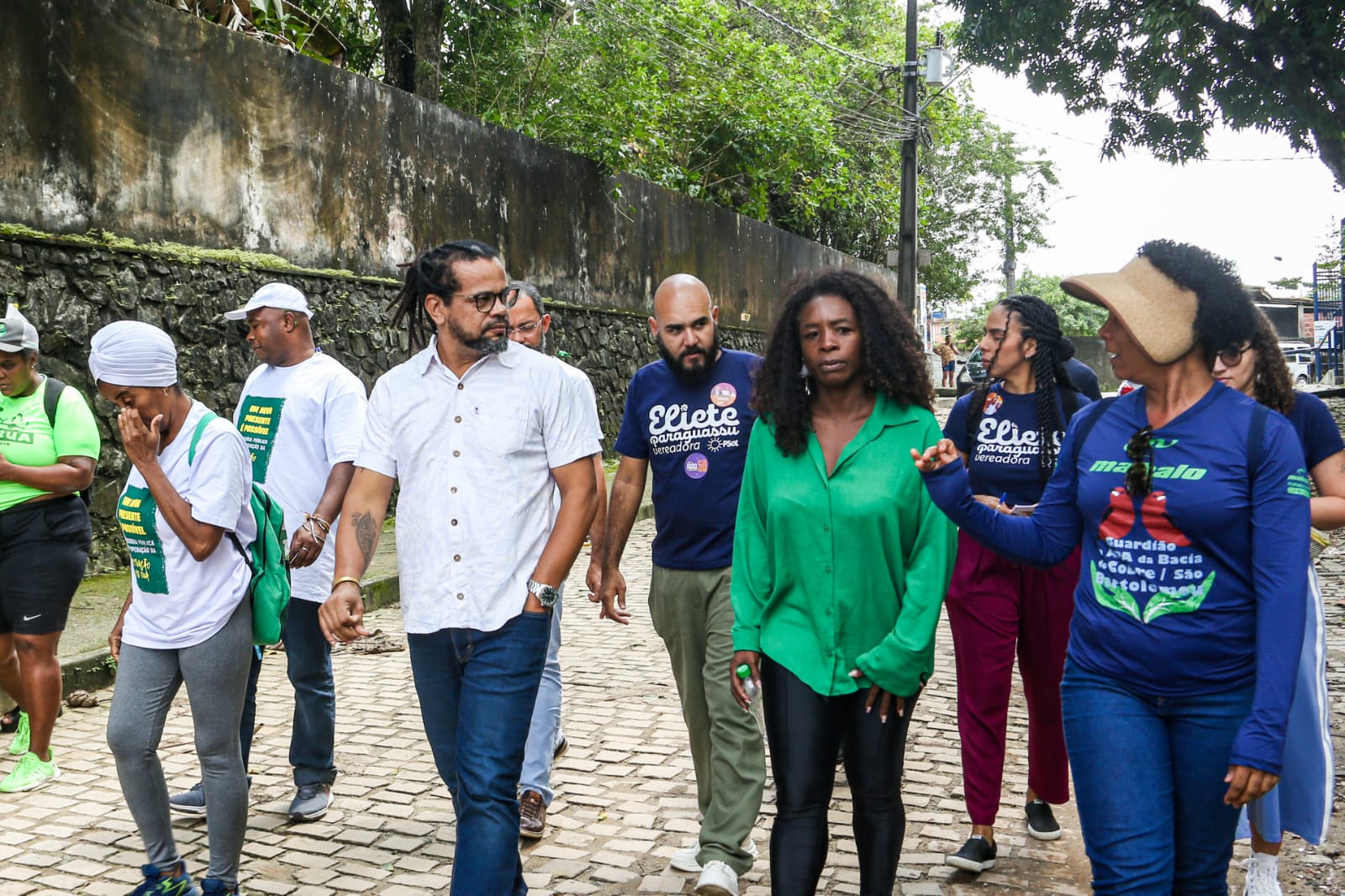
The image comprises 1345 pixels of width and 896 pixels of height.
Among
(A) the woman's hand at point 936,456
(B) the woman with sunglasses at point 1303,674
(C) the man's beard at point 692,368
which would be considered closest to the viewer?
(A) the woman's hand at point 936,456

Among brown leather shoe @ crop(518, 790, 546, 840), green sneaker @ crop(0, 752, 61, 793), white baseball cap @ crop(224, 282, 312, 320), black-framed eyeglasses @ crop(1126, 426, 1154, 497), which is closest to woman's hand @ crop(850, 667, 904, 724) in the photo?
black-framed eyeglasses @ crop(1126, 426, 1154, 497)

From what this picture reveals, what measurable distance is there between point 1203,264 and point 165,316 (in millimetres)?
8325

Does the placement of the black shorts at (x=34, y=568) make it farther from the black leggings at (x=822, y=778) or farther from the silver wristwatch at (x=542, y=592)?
the black leggings at (x=822, y=778)

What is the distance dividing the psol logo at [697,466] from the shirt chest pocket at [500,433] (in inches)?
42.0

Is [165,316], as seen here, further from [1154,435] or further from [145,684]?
[1154,435]

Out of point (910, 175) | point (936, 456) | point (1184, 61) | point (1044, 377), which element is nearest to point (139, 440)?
point (936, 456)

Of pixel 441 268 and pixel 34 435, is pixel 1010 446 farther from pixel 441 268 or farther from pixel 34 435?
pixel 34 435

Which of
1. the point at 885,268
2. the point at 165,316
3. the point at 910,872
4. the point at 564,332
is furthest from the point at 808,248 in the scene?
the point at 910,872

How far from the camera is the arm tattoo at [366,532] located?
364cm

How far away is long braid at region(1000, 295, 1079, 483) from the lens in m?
4.67

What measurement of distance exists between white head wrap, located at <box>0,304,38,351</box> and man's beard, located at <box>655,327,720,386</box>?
9.38 ft

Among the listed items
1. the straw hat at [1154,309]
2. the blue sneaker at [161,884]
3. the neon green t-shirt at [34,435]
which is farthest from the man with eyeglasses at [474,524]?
the neon green t-shirt at [34,435]

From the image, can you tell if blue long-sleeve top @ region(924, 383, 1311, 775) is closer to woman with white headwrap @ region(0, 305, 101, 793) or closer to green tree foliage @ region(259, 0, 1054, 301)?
woman with white headwrap @ region(0, 305, 101, 793)

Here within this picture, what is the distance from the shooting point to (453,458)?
3555 mm
